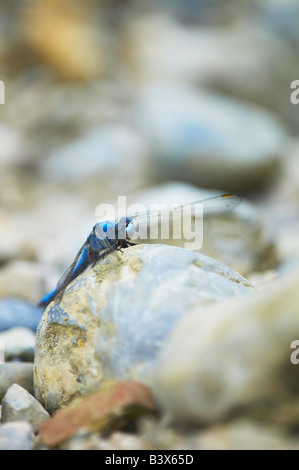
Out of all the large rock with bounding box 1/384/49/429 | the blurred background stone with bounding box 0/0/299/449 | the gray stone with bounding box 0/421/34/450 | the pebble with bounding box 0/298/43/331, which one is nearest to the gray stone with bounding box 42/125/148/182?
the blurred background stone with bounding box 0/0/299/449

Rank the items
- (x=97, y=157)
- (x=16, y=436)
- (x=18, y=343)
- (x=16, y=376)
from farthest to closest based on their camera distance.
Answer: (x=97, y=157) < (x=18, y=343) < (x=16, y=376) < (x=16, y=436)

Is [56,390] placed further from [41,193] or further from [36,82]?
[36,82]

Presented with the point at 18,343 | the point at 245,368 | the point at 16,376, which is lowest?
the point at 245,368

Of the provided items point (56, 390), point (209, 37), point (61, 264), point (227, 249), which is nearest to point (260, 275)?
point (227, 249)

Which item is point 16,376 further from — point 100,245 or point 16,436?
point 100,245

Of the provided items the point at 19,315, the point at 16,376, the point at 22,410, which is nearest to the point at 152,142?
the point at 19,315

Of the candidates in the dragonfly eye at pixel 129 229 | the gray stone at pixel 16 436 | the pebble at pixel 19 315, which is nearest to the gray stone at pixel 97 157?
the pebble at pixel 19 315

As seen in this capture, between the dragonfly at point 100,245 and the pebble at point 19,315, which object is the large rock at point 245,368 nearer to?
the dragonfly at point 100,245
